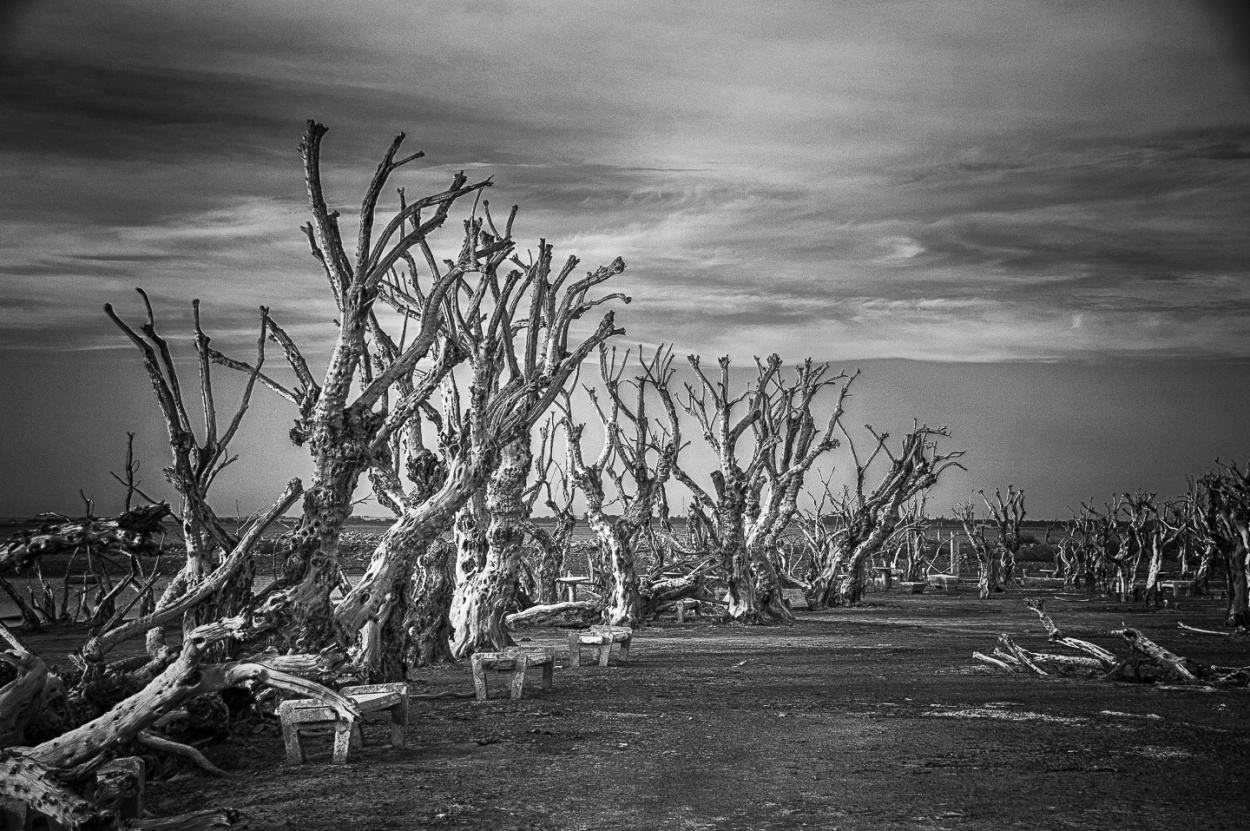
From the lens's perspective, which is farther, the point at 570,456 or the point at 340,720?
the point at 570,456

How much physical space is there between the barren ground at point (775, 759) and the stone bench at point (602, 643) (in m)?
0.74

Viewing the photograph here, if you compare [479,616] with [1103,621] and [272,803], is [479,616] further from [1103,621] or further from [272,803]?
[1103,621]

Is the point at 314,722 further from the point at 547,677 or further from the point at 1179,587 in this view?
the point at 1179,587

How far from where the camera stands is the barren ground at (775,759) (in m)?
7.42

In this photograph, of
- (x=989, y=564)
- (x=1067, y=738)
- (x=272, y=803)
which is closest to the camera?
(x=272, y=803)

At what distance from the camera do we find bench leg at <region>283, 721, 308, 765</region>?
9117mm

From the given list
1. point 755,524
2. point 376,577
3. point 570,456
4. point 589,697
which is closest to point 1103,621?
point 755,524

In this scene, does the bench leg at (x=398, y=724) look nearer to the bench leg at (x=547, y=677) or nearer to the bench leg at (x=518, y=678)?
the bench leg at (x=518, y=678)

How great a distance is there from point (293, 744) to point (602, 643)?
8.15m

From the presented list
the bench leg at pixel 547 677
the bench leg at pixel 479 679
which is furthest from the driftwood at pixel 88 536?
the bench leg at pixel 547 677

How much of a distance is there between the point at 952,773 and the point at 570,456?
16932 mm

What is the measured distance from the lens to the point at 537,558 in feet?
114

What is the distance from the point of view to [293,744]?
30.0 ft

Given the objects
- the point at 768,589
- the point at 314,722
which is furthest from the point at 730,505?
the point at 314,722
